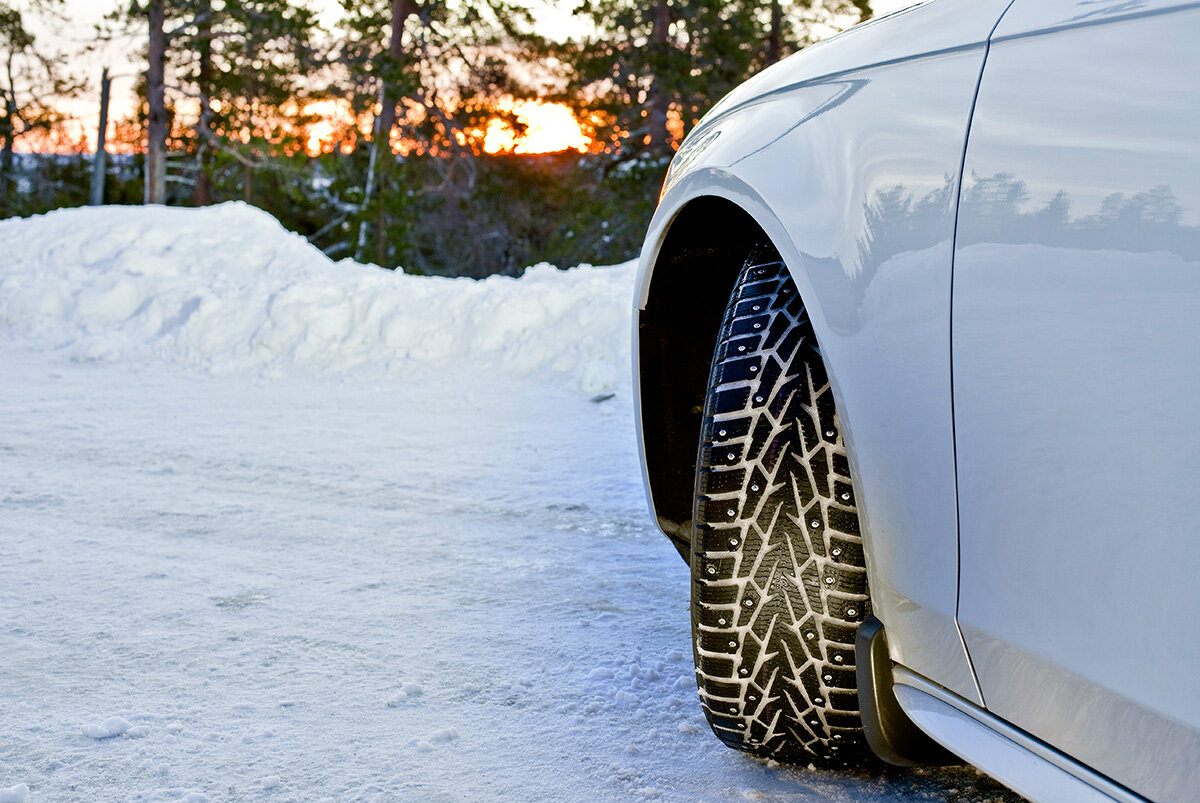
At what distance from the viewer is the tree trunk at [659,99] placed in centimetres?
1991

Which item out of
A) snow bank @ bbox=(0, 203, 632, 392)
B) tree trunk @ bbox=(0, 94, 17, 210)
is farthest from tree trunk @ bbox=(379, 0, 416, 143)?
snow bank @ bbox=(0, 203, 632, 392)

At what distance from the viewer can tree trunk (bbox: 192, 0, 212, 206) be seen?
20.7 metres

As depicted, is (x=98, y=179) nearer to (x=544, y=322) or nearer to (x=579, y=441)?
(x=544, y=322)

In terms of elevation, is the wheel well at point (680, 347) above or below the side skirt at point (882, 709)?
above

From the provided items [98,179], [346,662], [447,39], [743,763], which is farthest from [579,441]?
[98,179]

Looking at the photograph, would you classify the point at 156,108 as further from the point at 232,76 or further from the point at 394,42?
the point at 394,42

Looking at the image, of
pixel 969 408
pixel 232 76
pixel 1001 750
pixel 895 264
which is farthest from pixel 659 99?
pixel 1001 750

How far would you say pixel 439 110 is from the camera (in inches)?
862

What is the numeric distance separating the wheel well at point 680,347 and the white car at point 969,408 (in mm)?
390

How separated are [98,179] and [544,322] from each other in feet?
69.8

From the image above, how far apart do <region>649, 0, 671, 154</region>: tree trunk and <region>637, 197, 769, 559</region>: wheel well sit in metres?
18.1

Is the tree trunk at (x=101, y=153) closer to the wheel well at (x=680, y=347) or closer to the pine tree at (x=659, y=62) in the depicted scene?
the pine tree at (x=659, y=62)

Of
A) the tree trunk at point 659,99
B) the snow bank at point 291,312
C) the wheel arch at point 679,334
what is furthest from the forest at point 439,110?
the wheel arch at point 679,334

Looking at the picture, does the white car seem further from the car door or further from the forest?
the forest
